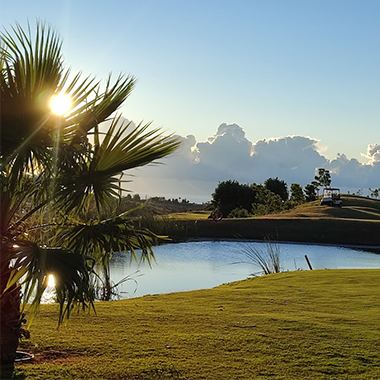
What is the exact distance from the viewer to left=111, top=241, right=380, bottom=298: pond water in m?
15.0

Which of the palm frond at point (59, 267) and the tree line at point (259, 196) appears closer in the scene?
the palm frond at point (59, 267)

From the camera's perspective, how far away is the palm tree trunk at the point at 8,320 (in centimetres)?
468

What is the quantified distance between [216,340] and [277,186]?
6452 cm

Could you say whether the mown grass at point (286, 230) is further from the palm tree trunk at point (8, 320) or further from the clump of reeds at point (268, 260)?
the palm tree trunk at point (8, 320)

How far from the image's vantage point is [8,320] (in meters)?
Result: 4.76

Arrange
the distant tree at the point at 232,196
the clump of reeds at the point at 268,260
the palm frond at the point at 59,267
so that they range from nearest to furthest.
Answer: the palm frond at the point at 59,267
the clump of reeds at the point at 268,260
the distant tree at the point at 232,196

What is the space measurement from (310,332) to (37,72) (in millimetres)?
4536

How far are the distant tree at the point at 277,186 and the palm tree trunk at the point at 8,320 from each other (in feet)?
214

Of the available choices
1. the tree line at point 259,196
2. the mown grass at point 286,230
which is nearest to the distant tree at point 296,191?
the tree line at point 259,196

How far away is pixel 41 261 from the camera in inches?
161

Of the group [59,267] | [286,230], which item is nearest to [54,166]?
[59,267]

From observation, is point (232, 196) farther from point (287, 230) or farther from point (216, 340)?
point (216, 340)

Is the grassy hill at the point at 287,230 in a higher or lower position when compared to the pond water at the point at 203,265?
higher

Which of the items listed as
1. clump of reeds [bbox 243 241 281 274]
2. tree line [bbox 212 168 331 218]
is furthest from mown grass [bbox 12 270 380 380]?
tree line [bbox 212 168 331 218]
